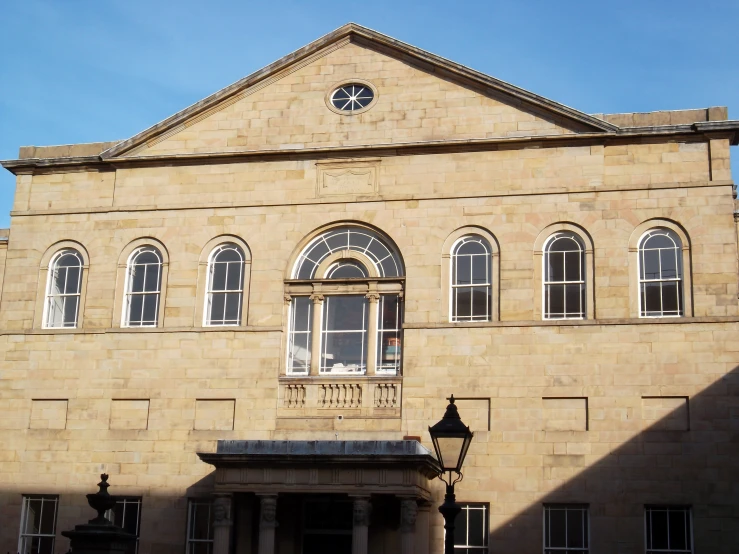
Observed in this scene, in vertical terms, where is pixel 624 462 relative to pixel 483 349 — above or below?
below

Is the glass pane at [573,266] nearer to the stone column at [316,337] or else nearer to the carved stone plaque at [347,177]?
the carved stone plaque at [347,177]

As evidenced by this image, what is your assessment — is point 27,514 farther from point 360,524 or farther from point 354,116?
point 354,116

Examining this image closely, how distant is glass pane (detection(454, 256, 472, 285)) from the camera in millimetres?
25094

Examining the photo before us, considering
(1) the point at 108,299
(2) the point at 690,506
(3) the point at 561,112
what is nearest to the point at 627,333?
(2) the point at 690,506

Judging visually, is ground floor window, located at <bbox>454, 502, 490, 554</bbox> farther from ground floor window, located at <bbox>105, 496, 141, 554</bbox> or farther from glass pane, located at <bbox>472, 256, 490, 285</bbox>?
ground floor window, located at <bbox>105, 496, 141, 554</bbox>

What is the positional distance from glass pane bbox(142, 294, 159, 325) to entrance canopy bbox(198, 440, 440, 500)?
5.12 m

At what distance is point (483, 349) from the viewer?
24.3 metres

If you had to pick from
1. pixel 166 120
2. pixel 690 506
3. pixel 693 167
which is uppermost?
pixel 166 120

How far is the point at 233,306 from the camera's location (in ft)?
85.6

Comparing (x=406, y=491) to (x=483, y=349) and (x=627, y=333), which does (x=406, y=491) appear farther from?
(x=627, y=333)

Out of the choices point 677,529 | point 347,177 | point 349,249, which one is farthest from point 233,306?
point 677,529

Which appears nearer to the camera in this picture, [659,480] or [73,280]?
[659,480]

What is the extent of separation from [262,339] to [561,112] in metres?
8.63

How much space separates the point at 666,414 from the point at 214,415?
10.0 metres
